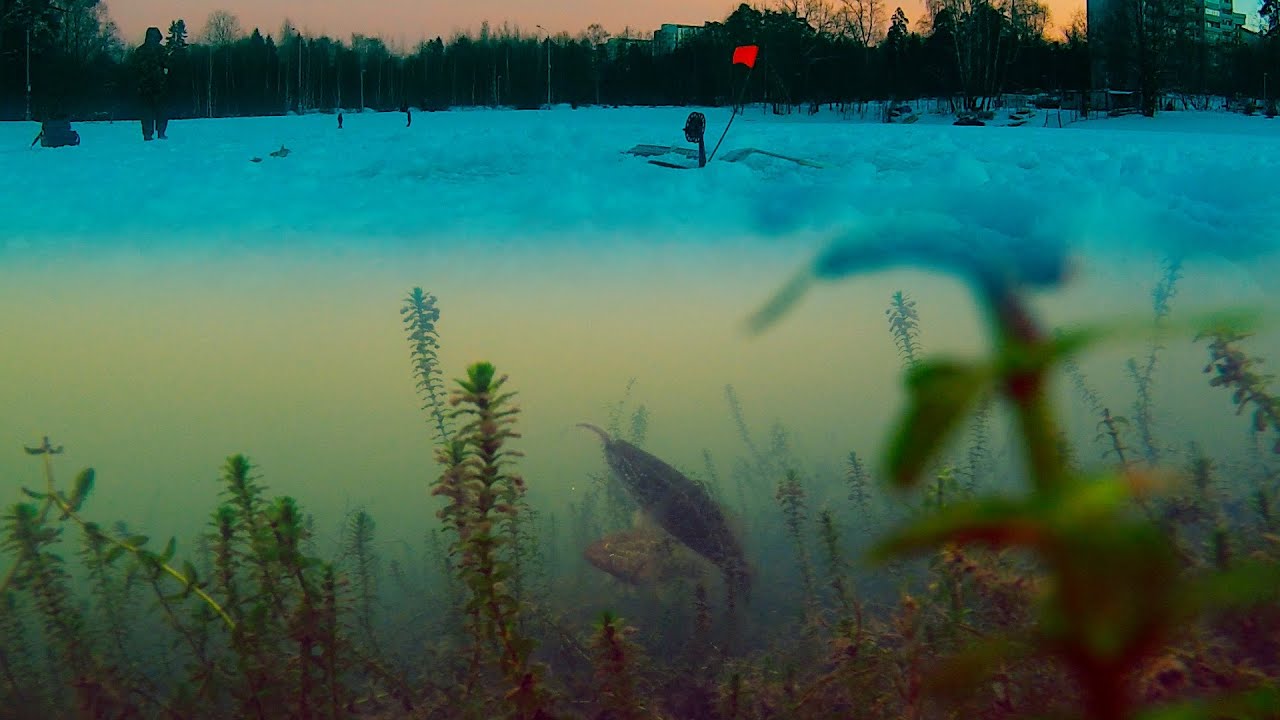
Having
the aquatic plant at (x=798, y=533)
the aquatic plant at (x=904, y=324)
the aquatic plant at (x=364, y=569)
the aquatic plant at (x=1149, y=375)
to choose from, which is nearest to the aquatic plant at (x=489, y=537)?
the aquatic plant at (x=364, y=569)

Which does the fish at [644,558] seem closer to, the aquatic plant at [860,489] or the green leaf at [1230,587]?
the aquatic plant at [860,489]

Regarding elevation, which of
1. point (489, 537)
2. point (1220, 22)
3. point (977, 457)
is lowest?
point (977, 457)

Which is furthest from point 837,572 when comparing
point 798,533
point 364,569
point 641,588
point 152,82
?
point 152,82

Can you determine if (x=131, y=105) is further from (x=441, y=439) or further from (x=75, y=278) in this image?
(x=441, y=439)

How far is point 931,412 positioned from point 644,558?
217 centimetres

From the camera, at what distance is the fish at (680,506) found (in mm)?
2270

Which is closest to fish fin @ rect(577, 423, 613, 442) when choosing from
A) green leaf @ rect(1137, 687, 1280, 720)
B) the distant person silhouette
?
green leaf @ rect(1137, 687, 1280, 720)

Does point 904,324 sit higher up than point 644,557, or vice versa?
point 904,324

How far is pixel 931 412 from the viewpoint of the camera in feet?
0.51

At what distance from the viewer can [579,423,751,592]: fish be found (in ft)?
7.45

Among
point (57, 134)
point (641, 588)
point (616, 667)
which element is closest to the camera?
point (616, 667)

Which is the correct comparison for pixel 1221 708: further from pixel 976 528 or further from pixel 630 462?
pixel 630 462

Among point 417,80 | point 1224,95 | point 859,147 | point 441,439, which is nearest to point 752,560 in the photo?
point 441,439

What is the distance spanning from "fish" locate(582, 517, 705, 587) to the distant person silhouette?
3.98m
